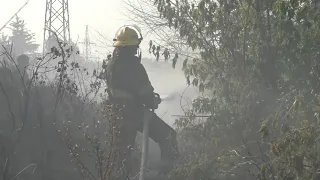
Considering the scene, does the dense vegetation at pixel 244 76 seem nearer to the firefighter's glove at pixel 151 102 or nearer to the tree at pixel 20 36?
the firefighter's glove at pixel 151 102

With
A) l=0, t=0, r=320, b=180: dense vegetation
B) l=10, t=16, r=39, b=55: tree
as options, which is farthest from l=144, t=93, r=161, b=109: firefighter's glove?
l=10, t=16, r=39, b=55: tree

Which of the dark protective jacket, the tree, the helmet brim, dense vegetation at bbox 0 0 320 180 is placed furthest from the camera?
the tree

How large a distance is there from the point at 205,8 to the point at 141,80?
1.26 meters

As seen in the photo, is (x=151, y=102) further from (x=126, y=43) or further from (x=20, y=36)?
(x=20, y=36)

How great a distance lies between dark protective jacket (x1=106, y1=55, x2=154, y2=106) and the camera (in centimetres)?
576

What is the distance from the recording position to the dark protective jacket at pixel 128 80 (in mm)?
5758

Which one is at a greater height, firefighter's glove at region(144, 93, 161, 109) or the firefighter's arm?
the firefighter's arm

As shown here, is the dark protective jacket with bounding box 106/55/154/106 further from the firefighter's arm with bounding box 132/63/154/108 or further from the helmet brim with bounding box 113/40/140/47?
the helmet brim with bounding box 113/40/140/47

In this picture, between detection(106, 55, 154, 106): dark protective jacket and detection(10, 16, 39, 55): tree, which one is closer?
detection(106, 55, 154, 106): dark protective jacket

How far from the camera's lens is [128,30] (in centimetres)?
600

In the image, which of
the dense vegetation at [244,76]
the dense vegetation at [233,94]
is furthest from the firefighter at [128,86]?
the dense vegetation at [244,76]

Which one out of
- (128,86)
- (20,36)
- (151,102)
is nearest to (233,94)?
(151,102)

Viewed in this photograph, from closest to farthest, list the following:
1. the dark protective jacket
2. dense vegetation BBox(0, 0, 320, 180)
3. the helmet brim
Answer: dense vegetation BBox(0, 0, 320, 180) < the dark protective jacket < the helmet brim

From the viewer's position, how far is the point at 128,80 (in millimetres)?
5789
